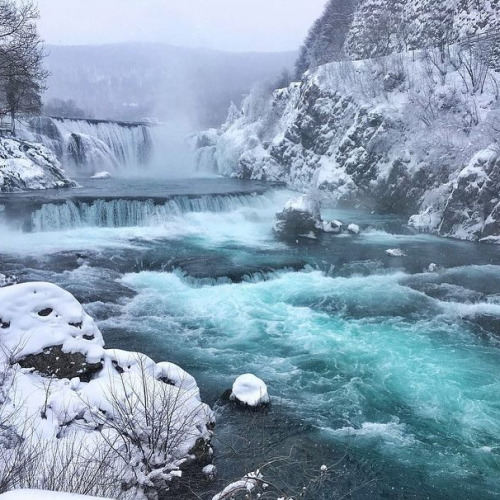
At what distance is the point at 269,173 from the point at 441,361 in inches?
1391

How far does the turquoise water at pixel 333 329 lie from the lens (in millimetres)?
8484

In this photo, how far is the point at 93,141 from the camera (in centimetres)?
4494

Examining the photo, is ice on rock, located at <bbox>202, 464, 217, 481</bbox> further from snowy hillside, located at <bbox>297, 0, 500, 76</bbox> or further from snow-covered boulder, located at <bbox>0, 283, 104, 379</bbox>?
snowy hillside, located at <bbox>297, 0, 500, 76</bbox>

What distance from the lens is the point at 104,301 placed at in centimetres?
1506

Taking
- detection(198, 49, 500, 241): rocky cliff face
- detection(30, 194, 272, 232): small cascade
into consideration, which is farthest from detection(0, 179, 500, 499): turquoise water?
detection(198, 49, 500, 241): rocky cliff face

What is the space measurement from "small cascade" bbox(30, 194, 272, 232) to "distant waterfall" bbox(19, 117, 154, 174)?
61.3 ft

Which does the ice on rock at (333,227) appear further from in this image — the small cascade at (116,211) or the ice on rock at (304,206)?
the small cascade at (116,211)

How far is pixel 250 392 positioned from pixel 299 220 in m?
16.6

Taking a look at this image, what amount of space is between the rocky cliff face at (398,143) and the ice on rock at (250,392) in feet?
63.4

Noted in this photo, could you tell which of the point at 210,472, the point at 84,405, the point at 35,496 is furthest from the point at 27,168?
the point at 35,496

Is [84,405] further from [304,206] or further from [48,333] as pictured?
[304,206]

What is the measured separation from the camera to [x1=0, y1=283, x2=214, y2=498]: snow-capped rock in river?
5.72 metres

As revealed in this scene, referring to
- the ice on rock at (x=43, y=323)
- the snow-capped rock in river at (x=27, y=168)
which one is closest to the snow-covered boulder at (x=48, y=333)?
the ice on rock at (x=43, y=323)

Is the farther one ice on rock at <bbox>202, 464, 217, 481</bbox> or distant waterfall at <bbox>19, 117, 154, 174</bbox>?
distant waterfall at <bbox>19, 117, 154, 174</bbox>
